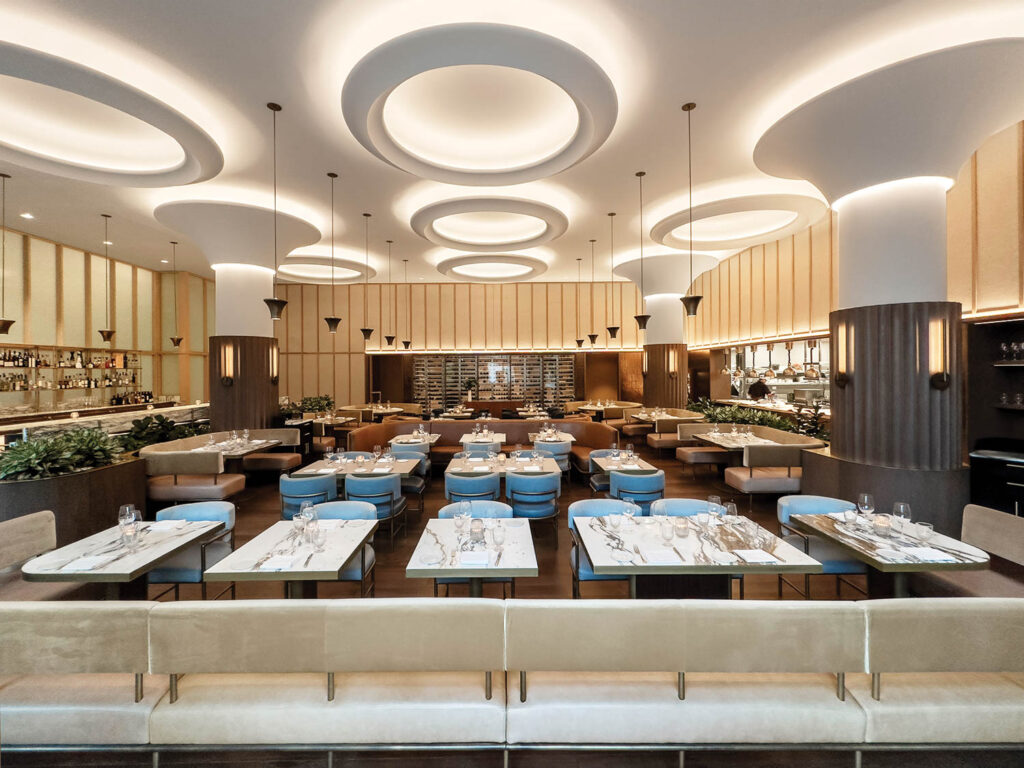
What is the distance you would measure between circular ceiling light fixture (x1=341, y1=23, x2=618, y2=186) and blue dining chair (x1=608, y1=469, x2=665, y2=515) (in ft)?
11.9

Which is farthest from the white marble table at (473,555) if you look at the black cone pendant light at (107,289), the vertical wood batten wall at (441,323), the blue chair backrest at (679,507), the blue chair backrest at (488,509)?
the vertical wood batten wall at (441,323)

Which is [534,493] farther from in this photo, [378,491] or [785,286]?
[785,286]

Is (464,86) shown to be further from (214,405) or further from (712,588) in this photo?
(214,405)

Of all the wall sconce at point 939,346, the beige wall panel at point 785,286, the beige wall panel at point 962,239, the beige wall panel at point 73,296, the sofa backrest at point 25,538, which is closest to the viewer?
the sofa backrest at point 25,538

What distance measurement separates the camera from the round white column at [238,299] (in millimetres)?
8633

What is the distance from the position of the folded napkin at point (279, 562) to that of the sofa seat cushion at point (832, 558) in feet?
11.3

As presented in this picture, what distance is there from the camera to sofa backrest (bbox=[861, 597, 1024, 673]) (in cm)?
202

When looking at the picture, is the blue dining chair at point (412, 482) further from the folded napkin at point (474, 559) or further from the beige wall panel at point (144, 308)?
the beige wall panel at point (144, 308)

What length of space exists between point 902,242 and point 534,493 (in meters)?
4.58

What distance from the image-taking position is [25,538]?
11.3ft

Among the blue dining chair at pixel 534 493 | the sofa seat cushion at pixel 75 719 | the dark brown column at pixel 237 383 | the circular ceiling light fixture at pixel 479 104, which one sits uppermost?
the circular ceiling light fixture at pixel 479 104

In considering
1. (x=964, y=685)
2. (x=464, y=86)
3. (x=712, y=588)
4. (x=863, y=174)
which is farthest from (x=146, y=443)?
(x=863, y=174)

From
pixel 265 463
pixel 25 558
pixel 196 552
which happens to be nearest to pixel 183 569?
pixel 196 552

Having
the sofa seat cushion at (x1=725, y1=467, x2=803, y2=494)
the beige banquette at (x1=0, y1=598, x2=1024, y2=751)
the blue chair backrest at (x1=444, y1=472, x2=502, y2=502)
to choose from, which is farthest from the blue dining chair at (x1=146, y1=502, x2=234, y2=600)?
the sofa seat cushion at (x1=725, y1=467, x2=803, y2=494)
